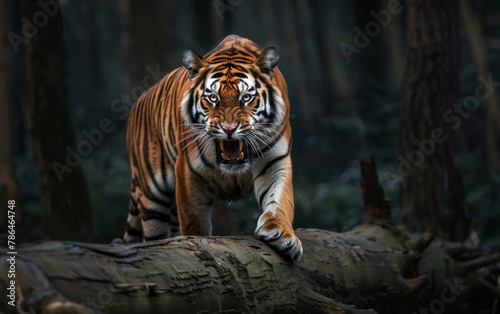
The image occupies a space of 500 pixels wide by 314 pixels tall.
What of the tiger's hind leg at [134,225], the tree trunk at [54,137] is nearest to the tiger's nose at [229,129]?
the tiger's hind leg at [134,225]

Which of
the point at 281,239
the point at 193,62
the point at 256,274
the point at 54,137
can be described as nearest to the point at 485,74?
the point at 54,137

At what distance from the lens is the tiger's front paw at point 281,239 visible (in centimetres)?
219

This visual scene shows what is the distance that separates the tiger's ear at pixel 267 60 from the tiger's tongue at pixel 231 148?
0.38 metres

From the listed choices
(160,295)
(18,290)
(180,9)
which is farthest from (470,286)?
(180,9)

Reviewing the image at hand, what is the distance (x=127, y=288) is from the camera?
1502 millimetres

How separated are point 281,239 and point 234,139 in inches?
22.8

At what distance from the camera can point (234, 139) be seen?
2.57m

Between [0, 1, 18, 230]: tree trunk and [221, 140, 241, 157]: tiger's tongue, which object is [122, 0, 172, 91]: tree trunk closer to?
[0, 1, 18, 230]: tree trunk

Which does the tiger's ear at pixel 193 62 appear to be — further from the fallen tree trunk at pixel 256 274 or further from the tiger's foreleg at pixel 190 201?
the fallen tree trunk at pixel 256 274

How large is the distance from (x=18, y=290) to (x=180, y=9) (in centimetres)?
990

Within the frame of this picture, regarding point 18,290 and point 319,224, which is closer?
point 18,290

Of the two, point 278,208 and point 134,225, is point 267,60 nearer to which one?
point 278,208

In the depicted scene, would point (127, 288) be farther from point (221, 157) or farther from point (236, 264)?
point (221, 157)

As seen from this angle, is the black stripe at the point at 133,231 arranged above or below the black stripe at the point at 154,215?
below
